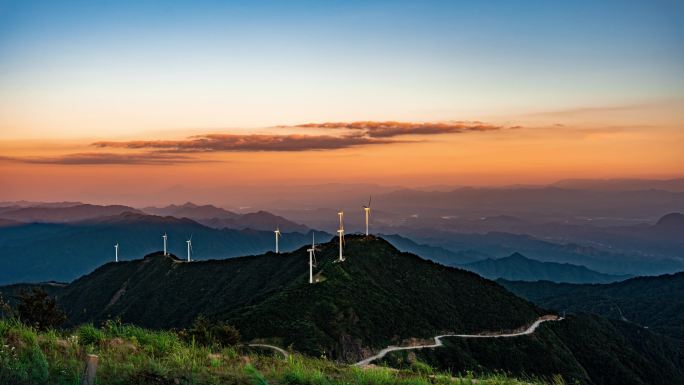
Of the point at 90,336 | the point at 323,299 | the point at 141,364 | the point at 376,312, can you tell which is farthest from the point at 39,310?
the point at 376,312

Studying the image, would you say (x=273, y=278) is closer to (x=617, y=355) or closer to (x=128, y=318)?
(x=128, y=318)

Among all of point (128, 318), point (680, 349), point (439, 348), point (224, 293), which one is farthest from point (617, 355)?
point (128, 318)

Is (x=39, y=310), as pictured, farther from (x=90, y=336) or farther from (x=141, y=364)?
(x=141, y=364)

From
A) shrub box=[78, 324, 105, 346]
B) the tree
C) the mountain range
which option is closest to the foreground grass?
shrub box=[78, 324, 105, 346]

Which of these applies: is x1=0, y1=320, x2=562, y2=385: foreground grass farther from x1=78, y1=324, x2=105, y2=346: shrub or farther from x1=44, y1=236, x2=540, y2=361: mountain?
x1=44, y1=236, x2=540, y2=361: mountain

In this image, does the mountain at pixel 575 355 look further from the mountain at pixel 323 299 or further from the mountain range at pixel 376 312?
the mountain at pixel 323 299

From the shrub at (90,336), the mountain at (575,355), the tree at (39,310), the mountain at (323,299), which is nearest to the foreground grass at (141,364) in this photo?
the shrub at (90,336)

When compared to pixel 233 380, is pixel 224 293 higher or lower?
lower
